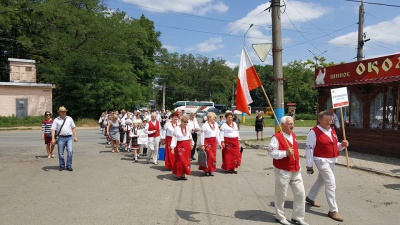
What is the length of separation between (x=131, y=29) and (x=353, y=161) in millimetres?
34764

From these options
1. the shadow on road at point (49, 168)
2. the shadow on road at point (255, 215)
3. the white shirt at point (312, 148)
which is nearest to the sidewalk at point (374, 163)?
the white shirt at point (312, 148)

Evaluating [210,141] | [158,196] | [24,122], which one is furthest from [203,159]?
[24,122]

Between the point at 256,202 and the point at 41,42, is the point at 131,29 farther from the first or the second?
the point at 256,202

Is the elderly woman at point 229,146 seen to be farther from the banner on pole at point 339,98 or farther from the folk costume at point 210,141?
the banner on pole at point 339,98

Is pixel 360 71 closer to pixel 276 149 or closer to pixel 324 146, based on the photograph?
pixel 324 146

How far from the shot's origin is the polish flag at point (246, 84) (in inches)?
274

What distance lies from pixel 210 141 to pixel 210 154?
0.39 m

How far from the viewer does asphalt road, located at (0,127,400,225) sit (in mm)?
5523

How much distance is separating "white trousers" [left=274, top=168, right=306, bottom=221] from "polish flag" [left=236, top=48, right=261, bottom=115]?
1905 millimetres

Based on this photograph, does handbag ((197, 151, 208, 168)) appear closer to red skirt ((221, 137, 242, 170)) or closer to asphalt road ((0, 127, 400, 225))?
asphalt road ((0, 127, 400, 225))

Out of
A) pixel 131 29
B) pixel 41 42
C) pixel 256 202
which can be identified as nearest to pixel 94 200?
pixel 256 202

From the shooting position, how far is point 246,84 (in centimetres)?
709

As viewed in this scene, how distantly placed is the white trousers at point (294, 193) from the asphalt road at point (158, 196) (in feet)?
1.05

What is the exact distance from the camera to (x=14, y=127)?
2941cm
